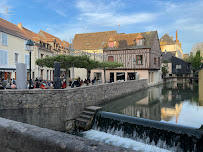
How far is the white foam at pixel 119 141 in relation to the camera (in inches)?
237

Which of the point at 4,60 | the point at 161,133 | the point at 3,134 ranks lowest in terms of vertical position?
the point at 161,133

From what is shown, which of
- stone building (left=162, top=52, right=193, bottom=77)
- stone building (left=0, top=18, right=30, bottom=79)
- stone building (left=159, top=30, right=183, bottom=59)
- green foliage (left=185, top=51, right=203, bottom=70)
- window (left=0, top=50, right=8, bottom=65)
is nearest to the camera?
window (left=0, top=50, right=8, bottom=65)

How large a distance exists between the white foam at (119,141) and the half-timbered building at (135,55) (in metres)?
16.3

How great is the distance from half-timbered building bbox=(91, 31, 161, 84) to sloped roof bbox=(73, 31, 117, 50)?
13.1ft

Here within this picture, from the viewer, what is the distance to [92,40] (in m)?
31.2

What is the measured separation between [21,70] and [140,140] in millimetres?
6829

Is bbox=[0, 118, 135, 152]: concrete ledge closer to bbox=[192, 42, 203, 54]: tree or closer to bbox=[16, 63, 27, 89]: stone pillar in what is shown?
bbox=[16, 63, 27, 89]: stone pillar

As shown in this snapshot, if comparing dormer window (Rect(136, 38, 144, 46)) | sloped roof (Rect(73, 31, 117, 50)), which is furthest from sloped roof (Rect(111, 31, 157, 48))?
sloped roof (Rect(73, 31, 117, 50))

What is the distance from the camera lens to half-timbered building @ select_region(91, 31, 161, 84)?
23.8m

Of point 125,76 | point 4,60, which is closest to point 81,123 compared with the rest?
point 4,60

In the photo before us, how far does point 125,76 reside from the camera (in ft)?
82.9

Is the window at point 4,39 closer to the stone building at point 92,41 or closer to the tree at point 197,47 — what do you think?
the stone building at point 92,41

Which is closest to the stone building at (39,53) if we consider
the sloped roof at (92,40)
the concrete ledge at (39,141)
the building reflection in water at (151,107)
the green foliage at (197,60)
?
the sloped roof at (92,40)

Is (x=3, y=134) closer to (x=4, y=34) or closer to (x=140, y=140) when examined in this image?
(x=140, y=140)
